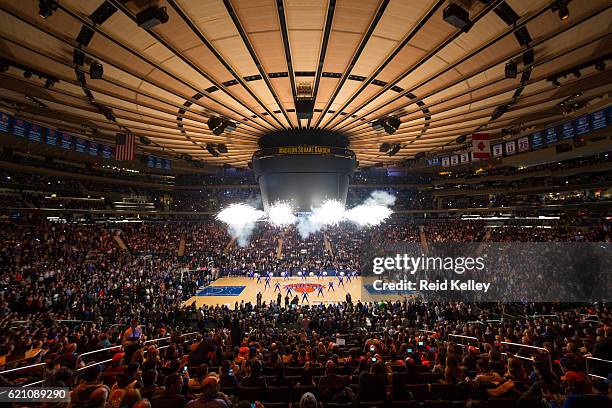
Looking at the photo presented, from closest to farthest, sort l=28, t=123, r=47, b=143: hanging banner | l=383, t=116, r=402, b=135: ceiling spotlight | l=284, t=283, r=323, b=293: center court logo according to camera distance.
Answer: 1. l=383, t=116, r=402, b=135: ceiling spotlight
2. l=28, t=123, r=47, b=143: hanging banner
3. l=284, t=283, r=323, b=293: center court logo

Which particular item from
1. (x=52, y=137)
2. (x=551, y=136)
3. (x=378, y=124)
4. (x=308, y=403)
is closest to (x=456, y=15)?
(x=378, y=124)

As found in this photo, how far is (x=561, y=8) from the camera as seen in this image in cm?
516

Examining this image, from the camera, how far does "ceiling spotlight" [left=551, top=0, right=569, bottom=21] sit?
502cm

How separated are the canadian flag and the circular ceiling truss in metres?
1.38

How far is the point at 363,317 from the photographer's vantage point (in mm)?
17688

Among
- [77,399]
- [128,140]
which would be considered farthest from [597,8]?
[128,140]

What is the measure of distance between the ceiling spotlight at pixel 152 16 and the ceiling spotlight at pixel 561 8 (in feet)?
20.6

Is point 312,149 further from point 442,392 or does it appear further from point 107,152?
point 107,152

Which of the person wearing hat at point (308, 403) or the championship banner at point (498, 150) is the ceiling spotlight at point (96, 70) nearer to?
the person wearing hat at point (308, 403)

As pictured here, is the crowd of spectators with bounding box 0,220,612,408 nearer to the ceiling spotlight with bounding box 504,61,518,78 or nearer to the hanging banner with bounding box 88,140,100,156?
the ceiling spotlight with bounding box 504,61,518,78

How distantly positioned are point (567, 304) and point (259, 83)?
23.5 meters

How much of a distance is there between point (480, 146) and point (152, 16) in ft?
39.9

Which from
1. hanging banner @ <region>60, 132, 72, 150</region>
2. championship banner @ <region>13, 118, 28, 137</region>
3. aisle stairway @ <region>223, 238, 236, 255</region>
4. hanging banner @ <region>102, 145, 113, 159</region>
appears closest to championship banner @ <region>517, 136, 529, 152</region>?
aisle stairway @ <region>223, 238, 236, 255</region>

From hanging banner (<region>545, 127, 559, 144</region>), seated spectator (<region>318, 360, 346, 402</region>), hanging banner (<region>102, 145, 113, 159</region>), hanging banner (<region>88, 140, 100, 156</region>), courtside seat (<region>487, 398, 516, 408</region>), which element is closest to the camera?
courtside seat (<region>487, 398, 516, 408</region>)
